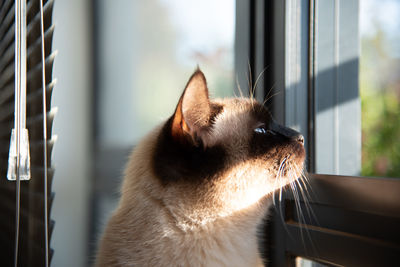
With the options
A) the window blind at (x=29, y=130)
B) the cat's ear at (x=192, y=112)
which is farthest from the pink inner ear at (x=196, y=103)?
the window blind at (x=29, y=130)

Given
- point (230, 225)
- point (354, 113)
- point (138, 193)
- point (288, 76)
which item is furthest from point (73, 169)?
point (354, 113)

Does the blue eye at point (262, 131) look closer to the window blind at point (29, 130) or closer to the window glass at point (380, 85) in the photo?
the window glass at point (380, 85)

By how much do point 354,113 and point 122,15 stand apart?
1355mm

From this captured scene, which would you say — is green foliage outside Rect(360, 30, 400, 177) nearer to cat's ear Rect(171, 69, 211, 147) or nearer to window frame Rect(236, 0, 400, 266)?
window frame Rect(236, 0, 400, 266)

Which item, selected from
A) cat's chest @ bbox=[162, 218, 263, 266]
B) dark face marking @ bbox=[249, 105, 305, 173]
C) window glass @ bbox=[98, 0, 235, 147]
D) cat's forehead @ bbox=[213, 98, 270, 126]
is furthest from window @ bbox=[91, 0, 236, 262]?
cat's chest @ bbox=[162, 218, 263, 266]

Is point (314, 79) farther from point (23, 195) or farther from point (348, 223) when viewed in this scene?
point (23, 195)

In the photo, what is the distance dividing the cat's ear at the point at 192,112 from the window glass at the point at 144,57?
0.88 meters

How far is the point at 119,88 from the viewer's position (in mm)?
1899

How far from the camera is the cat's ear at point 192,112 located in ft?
2.76

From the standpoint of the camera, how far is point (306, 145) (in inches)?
45.0

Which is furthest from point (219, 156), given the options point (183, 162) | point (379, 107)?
point (379, 107)

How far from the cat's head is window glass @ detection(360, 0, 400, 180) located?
0.44 m

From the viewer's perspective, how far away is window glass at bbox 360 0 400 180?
114 cm

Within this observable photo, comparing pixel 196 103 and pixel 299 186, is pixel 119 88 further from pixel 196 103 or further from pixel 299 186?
pixel 299 186
